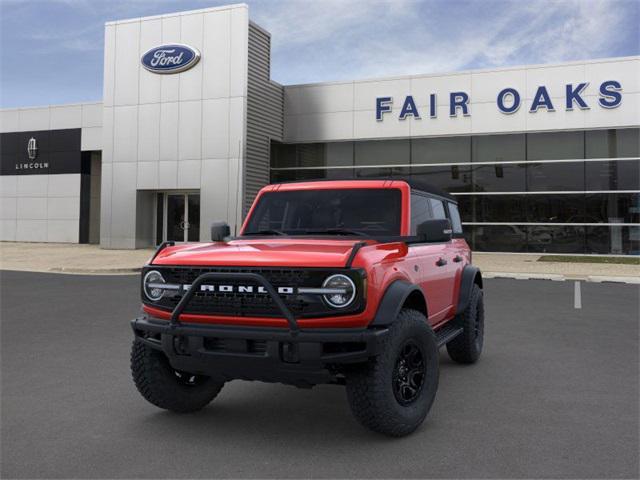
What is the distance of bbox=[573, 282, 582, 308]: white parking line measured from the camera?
1062 centimetres

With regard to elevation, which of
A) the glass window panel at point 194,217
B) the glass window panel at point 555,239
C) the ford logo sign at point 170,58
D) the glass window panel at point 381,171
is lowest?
the glass window panel at point 555,239

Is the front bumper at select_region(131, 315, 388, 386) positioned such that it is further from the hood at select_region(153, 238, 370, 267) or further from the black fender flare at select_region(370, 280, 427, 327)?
the hood at select_region(153, 238, 370, 267)

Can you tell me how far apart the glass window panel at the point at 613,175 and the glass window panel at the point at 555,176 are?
0.32m

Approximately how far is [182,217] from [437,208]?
21.7 meters

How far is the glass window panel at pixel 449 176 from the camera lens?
78.0 feet

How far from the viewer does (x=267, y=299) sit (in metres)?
3.57

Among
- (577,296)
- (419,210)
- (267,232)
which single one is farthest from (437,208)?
(577,296)

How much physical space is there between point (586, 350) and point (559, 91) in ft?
59.0

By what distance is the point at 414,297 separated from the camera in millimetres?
4277

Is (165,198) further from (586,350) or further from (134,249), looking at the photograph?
(586,350)

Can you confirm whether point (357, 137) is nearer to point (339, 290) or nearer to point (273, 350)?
point (339, 290)

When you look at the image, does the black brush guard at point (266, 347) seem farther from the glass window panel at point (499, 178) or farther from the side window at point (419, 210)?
the glass window panel at point (499, 178)

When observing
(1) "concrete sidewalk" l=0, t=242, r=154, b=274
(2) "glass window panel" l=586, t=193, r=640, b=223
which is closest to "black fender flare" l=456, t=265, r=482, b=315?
(1) "concrete sidewalk" l=0, t=242, r=154, b=274

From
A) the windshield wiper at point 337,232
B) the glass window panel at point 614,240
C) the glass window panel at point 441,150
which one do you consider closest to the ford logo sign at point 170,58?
the glass window panel at point 441,150
